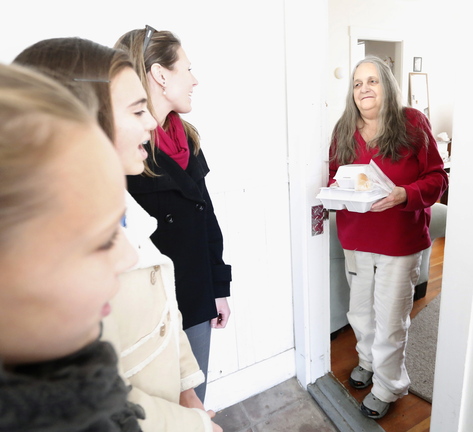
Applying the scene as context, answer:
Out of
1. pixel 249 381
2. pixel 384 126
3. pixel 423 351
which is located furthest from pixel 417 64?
pixel 249 381

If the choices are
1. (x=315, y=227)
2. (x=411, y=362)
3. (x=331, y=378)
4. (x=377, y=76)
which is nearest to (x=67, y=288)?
(x=315, y=227)

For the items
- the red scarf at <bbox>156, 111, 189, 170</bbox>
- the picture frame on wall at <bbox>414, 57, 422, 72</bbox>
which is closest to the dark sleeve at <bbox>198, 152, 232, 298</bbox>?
the red scarf at <bbox>156, 111, 189, 170</bbox>

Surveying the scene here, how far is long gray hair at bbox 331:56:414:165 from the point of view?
142 cm

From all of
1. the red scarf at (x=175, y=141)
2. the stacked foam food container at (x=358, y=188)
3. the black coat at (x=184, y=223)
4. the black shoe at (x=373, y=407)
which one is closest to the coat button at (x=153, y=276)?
the black coat at (x=184, y=223)

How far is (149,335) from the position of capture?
0.62 metres

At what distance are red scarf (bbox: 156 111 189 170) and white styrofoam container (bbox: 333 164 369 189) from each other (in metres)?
0.67

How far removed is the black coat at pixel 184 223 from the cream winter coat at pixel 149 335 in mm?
221

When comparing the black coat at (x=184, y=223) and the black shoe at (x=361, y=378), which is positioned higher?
the black coat at (x=184, y=223)

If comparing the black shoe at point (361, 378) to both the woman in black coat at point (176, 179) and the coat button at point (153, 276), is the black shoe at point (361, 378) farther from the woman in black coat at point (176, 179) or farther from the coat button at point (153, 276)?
the coat button at point (153, 276)

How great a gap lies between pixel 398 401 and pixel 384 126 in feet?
4.47

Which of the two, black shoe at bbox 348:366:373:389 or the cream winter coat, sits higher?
the cream winter coat

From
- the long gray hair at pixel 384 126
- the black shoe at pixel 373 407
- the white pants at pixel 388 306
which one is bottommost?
the black shoe at pixel 373 407

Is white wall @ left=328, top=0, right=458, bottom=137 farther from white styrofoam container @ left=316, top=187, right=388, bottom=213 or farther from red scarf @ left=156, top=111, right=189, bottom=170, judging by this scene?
red scarf @ left=156, top=111, right=189, bottom=170

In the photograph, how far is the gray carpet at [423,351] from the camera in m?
1.69
